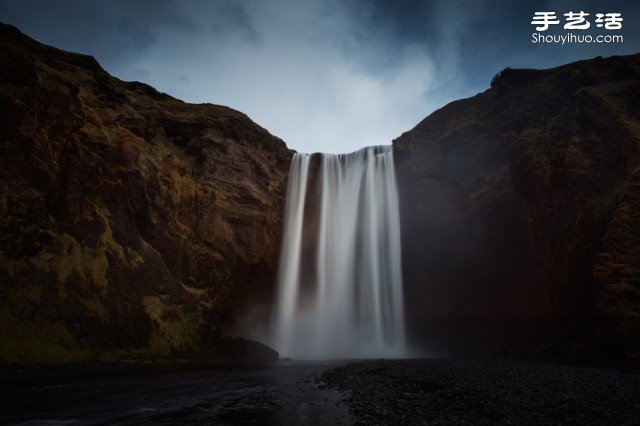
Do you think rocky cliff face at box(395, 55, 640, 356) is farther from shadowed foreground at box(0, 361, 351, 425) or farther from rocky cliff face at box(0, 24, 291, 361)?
rocky cliff face at box(0, 24, 291, 361)

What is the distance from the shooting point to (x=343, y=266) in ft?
115

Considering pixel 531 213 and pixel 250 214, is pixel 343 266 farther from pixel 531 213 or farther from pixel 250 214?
pixel 531 213

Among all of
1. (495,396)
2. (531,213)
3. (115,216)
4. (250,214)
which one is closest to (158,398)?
(495,396)

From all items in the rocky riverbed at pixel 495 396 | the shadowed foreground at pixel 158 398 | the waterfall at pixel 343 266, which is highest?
the waterfall at pixel 343 266

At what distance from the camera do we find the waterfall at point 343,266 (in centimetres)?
3319

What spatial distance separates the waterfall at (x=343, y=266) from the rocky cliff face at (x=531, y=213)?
182cm

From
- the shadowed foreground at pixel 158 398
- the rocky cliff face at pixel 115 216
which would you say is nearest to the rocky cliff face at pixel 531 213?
the shadowed foreground at pixel 158 398

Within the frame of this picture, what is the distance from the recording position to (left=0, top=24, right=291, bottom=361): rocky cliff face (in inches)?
656

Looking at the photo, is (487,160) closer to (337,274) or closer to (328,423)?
(337,274)

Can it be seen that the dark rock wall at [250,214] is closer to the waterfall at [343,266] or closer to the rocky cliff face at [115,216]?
the rocky cliff face at [115,216]

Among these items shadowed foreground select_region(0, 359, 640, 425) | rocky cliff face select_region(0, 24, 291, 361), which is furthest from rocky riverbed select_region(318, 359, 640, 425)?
rocky cliff face select_region(0, 24, 291, 361)

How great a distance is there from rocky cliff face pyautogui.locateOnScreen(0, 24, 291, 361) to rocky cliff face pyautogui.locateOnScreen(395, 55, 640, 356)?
51.2ft

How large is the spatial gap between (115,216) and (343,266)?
2093 cm

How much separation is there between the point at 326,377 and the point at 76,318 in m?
12.7
